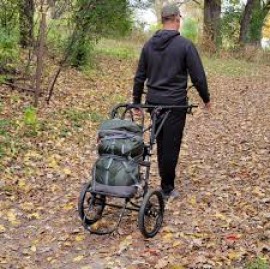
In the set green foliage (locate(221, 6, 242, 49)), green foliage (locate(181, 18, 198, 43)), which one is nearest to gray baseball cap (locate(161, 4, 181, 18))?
green foliage (locate(221, 6, 242, 49))

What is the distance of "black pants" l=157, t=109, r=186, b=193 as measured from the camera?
20.0 ft

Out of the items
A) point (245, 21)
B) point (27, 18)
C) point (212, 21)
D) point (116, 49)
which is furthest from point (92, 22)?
point (245, 21)

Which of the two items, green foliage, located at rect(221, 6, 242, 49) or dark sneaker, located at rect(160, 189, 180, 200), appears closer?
dark sneaker, located at rect(160, 189, 180, 200)

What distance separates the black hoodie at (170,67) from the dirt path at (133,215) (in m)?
1.44

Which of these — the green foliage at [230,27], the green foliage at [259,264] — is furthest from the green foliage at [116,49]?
the green foliage at [259,264]

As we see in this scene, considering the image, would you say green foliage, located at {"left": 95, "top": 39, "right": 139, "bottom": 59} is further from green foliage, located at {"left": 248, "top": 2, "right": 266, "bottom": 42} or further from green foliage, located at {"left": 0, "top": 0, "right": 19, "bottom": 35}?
green foliage, located at {"left": 248, "top": 2, "right": 266, "bottom": 42}

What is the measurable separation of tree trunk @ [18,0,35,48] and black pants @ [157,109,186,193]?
5.57 meters

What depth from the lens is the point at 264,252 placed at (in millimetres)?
4992

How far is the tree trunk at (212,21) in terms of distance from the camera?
2502 cm

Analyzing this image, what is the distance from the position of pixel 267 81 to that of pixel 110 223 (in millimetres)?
13749

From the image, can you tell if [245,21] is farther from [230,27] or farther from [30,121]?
[30,121]

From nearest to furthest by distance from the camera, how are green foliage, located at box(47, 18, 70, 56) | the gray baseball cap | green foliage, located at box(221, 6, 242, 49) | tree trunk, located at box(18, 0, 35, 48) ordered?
the gray baseball cap < tree trunk, located at box(18, 0, 35, 48) < green foliage, located at box(47, 18, 70, 56) < green foliage, located at box(221, 6, 242, 49)

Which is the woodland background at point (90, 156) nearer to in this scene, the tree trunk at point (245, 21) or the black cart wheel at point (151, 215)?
the black cart wheel at point (151, 215)

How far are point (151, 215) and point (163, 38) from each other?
202cm
